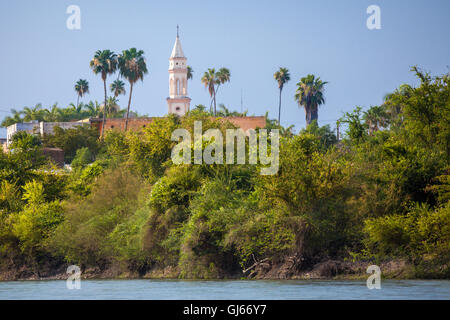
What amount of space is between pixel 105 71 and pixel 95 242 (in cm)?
4810

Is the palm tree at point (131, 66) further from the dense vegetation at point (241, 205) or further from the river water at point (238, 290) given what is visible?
the river water at point (238, 290)

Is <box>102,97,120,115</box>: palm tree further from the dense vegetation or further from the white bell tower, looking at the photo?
the dense vegetation

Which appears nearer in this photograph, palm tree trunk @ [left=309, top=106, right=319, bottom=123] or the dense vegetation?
the dense vegetation

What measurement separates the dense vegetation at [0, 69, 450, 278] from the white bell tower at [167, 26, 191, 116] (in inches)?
2116

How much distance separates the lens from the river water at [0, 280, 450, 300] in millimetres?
28734

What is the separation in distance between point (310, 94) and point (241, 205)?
51.2 m

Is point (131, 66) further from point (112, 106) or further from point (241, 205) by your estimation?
point (241, 205)

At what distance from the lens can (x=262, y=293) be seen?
30.2 m

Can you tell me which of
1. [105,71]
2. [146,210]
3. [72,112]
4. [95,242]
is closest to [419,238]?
[146,210]

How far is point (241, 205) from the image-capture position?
126 feet

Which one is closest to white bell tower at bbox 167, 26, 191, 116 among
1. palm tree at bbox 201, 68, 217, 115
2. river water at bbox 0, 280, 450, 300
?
palm tree at bbox 201, 68, 217, 115

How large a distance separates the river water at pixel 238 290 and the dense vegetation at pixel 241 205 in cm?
202

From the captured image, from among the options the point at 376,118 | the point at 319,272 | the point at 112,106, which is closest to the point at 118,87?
the point at 112,106
